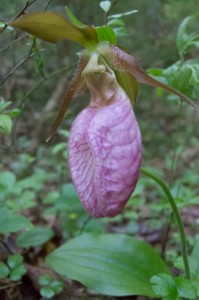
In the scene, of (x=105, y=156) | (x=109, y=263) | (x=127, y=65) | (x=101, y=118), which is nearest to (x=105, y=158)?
(x=105, y=156)

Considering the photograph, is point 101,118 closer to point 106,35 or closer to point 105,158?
point 105,158

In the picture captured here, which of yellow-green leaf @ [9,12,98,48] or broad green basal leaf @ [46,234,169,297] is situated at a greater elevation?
yellow-green leaf @ [9,12,98,48]

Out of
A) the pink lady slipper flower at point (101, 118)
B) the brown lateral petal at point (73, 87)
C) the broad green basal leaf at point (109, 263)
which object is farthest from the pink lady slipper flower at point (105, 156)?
the broad green basal leaf at point (109, 263)

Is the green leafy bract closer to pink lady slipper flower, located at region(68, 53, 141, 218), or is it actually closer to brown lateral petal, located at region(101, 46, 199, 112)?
brown lateral petal, located at region(101, 46, 199, 112)

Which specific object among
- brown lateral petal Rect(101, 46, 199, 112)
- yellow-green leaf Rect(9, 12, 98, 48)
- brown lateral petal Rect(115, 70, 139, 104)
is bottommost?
brown lateral petal Rect(115, 70, 139, 104)

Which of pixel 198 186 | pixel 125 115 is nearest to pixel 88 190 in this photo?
pixel 125 115

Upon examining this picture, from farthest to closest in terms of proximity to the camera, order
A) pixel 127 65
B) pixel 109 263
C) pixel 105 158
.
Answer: pixel 109 263, pixel 127 65, pixel 105 158

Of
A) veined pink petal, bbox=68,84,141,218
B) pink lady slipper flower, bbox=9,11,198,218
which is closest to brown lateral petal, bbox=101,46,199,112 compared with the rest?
pink lady slipper flower, bbox=9,11,198,218
